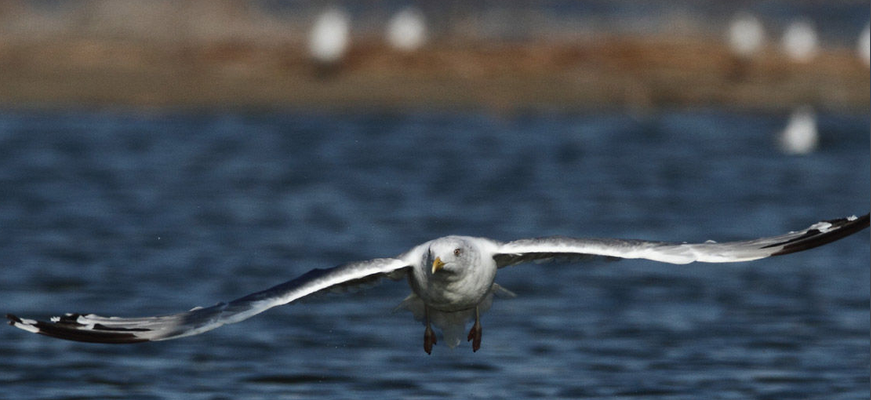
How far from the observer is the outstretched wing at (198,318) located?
9664 mm

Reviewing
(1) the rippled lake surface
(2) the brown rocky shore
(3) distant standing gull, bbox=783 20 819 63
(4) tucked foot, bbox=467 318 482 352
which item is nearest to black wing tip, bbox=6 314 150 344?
(1) the rippled lake surface

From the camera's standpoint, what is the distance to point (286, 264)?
59.3 feet

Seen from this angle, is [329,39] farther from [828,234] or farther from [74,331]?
[74,331]

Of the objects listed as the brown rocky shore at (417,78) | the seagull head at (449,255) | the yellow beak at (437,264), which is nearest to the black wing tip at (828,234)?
the seagull head at (449,255)

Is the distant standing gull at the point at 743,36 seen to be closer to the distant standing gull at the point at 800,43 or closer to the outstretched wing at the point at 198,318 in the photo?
the distant standing gull at the point at 800,43

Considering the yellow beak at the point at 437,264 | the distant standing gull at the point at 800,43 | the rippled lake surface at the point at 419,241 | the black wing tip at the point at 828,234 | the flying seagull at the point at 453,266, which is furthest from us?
the distant standing gull at the point at 800,43

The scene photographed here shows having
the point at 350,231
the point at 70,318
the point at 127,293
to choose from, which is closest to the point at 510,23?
the point at 350,231

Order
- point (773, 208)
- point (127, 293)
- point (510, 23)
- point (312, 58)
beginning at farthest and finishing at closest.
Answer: point (510, 23), point (312, 58), point (773, 208), point (127, 293)

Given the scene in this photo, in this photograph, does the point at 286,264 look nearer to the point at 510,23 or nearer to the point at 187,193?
the point at 187,193

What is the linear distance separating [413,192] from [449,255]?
46.1 feet

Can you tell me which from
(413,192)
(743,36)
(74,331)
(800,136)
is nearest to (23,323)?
(74,331)

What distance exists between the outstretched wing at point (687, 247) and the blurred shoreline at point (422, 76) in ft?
79.0

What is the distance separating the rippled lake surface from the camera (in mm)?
12664

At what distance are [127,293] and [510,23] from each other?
4950 cm
